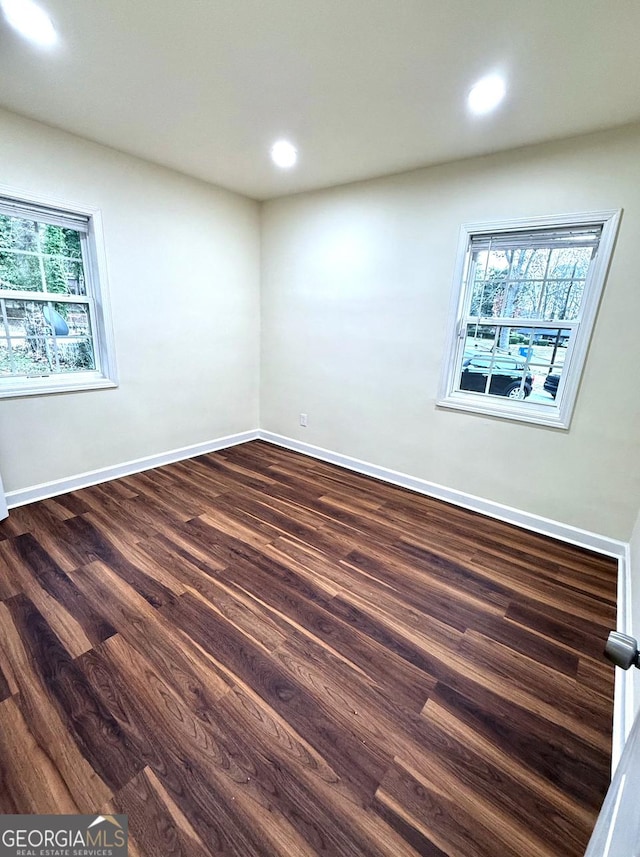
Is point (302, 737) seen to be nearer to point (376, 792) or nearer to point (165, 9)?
point (376, 792)

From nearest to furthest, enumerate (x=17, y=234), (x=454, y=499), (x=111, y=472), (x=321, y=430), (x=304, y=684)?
1. (x=304, y=684)
2. (x=17, y=234)
3. (x=454, y=499)
4. (x=111, y=472)
5. (x=321, y=430)

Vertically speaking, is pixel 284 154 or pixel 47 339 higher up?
pixel 284 154

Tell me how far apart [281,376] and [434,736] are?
3363 millimetres

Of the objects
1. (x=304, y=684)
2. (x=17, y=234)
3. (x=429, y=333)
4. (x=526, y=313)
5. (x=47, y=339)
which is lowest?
(x=304, y=684)

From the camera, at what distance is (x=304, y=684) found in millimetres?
1466

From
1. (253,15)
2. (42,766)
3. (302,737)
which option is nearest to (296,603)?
(302,737)

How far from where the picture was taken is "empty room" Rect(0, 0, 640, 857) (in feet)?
3.85

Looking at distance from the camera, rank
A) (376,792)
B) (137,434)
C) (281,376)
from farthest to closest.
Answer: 1. (281,376)
2. (137,434)
3. (376,792)

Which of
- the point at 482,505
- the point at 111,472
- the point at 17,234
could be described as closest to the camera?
the point at 17,234

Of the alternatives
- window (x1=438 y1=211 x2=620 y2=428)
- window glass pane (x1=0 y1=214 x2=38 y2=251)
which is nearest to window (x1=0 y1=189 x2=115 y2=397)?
window glass pane (x1=0 y1=214 x2=38 y2=251)

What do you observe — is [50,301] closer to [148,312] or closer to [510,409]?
[148,312]

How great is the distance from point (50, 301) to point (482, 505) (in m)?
3.69

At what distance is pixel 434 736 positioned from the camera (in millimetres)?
1306

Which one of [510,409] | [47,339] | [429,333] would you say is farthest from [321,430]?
[47,339]
